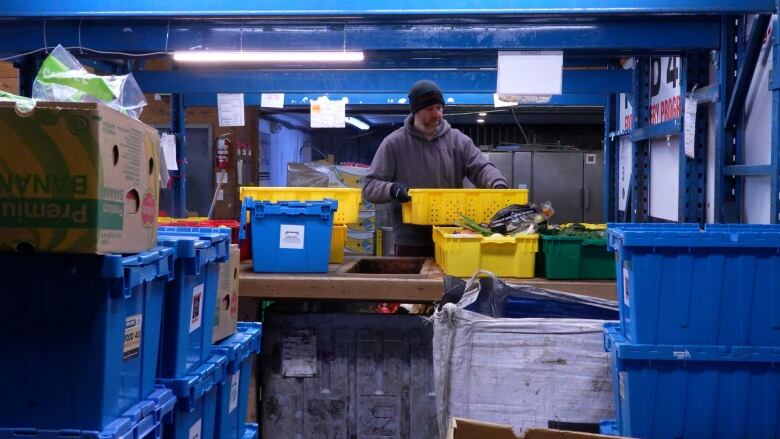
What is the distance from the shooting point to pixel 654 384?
219cm

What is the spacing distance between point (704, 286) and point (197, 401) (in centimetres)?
150

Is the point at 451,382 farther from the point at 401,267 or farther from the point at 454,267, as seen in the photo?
the point at 401,267

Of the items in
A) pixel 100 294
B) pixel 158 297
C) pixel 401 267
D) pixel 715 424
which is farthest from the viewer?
pixel 401 267

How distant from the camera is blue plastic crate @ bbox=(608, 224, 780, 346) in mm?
2107

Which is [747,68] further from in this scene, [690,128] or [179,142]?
[179,142]

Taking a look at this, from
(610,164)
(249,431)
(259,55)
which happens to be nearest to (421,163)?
(259,55)

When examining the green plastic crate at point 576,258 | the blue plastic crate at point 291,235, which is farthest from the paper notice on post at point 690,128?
the blue plastic crate at point 291,235

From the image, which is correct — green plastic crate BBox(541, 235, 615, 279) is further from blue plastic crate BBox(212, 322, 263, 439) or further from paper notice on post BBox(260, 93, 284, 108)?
paper notice on post BBox(260, 93, 284, 108)

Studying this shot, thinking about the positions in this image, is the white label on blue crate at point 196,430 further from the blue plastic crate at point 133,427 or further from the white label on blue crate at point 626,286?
the white label on blue crate at point 626,286

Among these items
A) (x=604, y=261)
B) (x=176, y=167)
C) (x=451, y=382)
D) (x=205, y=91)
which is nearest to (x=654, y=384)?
(x=451, y=382)

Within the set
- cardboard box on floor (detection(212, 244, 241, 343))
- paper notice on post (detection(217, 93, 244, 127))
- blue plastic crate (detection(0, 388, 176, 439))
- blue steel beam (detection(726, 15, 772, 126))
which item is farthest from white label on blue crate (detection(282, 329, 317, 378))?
paper notice on post (detection(217, 93, 244, 127))

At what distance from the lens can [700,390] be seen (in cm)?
218

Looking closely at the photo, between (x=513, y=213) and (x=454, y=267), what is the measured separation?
0.41m

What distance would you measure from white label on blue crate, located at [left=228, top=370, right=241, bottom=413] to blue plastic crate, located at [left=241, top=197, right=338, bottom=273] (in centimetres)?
86
